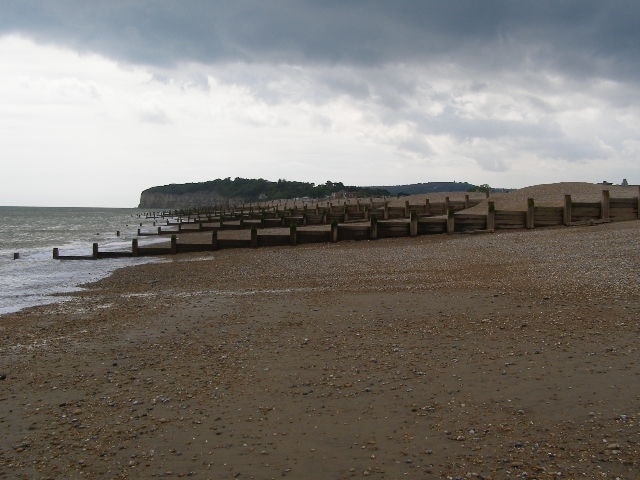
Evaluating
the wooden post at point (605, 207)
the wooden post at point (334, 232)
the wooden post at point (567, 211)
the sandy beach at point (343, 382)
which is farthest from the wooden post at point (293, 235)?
the wooden post at point (605, 207)

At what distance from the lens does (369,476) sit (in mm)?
4184

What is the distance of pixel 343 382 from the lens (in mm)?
6152

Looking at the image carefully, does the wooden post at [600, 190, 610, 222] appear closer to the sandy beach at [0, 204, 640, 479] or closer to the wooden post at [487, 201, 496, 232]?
the wooden post at [487, 201, 496, 232]

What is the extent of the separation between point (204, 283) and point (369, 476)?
467 inches

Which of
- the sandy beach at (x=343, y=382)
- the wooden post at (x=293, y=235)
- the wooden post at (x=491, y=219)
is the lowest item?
the sandy beach at (x=343, y=382)

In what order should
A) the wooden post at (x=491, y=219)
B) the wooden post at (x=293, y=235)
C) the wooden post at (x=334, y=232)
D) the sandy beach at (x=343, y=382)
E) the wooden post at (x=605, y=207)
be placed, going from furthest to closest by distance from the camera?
the wooden post at (x=293, y=235), the wooden post at (x=334, y=232), the wooden post at (x=491, y=219), the wooden post at (x=605, y=207), the sandy beach at (x=343, y=382)

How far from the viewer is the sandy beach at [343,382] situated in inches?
176

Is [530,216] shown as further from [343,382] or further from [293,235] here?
[343,382]

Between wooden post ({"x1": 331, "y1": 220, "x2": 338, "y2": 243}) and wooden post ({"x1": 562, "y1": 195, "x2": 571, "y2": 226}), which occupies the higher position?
wooden post ({"x1": 562, "y1": 195, "x2": 571, "y2": 226})

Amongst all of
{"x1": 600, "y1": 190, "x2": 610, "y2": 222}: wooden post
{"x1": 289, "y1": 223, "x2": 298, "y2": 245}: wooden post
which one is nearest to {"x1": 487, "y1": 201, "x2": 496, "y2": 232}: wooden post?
{"x1": 600, "y1": 190, "x2": 610, "y2": 222}: wooden post

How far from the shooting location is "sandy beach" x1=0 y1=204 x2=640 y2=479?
4469 mm

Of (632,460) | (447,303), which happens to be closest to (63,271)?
(447,303)

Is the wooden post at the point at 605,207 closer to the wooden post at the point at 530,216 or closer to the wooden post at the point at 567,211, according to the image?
the wooden post at the point at 567,211

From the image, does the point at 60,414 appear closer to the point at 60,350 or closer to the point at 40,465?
the point at 40,465
